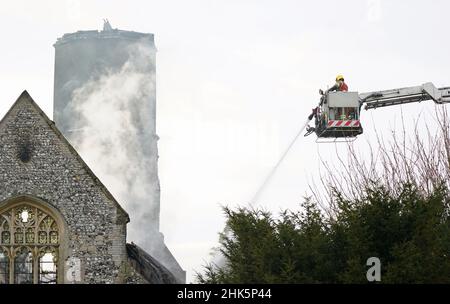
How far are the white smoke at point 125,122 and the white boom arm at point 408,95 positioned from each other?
77.6 meters

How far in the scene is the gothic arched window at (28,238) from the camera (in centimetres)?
3266

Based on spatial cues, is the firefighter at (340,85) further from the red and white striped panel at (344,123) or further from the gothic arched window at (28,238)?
the gothic arched window at (28,238)

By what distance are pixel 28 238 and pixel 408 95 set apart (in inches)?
534

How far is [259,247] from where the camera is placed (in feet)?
→ 84.0

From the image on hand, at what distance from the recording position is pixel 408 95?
36.1 meters

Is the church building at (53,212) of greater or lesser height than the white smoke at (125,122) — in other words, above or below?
below

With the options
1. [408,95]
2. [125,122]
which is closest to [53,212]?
[408,95]

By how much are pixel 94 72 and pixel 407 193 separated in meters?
98.1

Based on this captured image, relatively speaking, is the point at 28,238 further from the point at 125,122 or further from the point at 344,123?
the point at 125,122

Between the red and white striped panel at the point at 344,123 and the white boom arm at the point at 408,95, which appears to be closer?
the red and white striped panel at the point at 344,123

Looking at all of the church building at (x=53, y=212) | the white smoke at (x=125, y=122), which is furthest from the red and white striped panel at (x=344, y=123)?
the white smoke at (x=125, y=122)

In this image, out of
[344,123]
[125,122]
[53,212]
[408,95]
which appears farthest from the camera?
[125,122]
